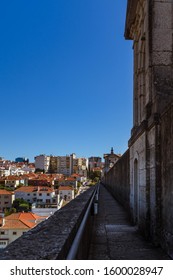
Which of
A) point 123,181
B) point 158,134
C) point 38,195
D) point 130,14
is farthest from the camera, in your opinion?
point 38,195

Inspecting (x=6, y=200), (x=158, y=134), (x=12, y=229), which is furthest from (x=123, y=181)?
(x=6, y=200)

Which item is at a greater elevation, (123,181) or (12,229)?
(123,181)

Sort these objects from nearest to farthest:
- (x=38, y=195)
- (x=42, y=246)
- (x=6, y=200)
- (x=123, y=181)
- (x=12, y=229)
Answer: (x=42, y=246)
(x=123, y=181)
(x=12, y=229)
(x=6, y=200)
(x=38, y=195)

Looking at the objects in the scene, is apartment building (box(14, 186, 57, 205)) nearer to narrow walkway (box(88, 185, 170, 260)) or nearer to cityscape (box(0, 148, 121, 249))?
cityscape (box(0, 148, 121, 249))

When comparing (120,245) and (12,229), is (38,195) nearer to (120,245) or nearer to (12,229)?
(12,229)

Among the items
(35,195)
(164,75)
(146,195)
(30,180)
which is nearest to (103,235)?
(146,195)

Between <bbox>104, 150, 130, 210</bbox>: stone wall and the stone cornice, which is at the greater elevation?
the stone cornice

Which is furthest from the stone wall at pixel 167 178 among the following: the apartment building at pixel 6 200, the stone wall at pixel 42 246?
the apartment building at pixel 6 200

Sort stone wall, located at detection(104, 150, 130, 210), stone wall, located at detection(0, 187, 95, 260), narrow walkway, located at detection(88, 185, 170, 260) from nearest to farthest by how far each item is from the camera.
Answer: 1. stone wall, located at detection(0, 187, 95, 260)
2. narrow walkway, located at detection(88, 185, 170, 260)
3. stone wall, located at detection(104, 150, 130, 210)

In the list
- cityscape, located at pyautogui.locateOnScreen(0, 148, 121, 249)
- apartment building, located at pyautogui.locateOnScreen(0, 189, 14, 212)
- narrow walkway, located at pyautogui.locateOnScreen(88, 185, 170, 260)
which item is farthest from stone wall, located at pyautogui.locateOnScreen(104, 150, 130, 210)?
apartment building, located at pyautogui.locateOnScreen(0, 189, 14, 212)

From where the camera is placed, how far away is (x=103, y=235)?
256 inches

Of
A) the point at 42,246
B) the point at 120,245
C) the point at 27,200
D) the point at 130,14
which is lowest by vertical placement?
the point at 27,200

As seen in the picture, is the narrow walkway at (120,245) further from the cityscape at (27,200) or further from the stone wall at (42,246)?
the cityscape at (27,200)

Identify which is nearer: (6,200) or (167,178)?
(167,178)
